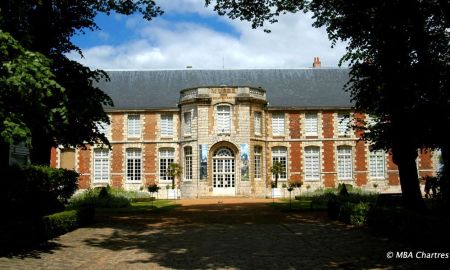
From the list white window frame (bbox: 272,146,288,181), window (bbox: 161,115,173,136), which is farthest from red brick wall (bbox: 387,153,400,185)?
window (bbox: 161,115,173,136)

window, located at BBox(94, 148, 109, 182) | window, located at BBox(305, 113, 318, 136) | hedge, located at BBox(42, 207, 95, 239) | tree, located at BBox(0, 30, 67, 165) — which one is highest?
window, located at BBox(305, 113, 318, 136)

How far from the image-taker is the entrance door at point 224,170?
29.6 meters

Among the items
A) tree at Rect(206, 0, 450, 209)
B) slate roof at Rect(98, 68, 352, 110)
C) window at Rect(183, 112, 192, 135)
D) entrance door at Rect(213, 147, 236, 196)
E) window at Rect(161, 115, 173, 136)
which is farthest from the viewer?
slate roof at Rect(98, 68, 352, 110)

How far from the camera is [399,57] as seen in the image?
1384 centimetres

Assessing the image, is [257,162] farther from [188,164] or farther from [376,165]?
[376,165]

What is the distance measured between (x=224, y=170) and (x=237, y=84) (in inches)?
290

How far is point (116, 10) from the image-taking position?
15.4 m

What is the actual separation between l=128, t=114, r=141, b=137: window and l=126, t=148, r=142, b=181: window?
1.12 meters

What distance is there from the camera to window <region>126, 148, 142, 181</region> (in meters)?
32.0

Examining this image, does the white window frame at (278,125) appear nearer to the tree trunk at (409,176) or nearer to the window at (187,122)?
the window at (187,122)

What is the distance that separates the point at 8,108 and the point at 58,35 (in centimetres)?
733

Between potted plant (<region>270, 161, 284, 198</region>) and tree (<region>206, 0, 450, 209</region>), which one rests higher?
tree (<region>206, 0, 450, 209</region>)

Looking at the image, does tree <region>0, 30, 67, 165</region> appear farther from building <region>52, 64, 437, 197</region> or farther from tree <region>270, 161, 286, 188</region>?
tree <region>270, 161, 286, 188</region>

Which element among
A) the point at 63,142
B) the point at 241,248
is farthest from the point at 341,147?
the point at 241,248
